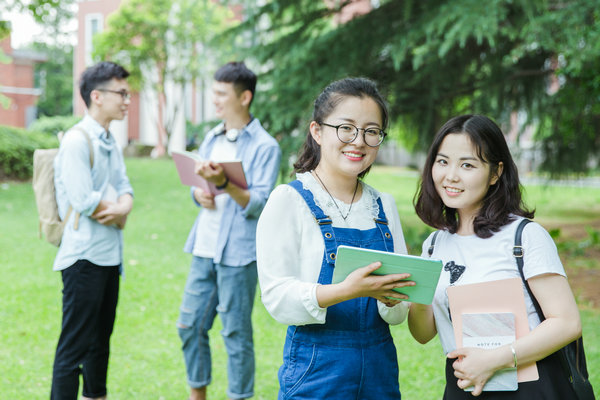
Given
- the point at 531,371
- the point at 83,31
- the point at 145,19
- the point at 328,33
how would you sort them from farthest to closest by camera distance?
the point at 83,31 → the point at 145,19 → the point at 328,33 → the point at 531,371

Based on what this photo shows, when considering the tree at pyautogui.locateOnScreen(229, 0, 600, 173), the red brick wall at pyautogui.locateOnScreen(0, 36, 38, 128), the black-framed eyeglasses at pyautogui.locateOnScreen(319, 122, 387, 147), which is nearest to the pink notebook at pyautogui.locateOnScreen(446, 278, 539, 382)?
the black-framed eyeglasses at pyautogui.locateOnScreen(319, 122, 387, 147)

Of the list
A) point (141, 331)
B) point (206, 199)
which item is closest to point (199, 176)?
point (206, 199)

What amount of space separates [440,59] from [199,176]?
→ 4835 mm

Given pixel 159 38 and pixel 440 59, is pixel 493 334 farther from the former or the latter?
pixel 159 38

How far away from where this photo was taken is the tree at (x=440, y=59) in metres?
5.81

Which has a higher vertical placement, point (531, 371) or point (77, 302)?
point (531, 371)

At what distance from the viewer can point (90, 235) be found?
10.7 ft

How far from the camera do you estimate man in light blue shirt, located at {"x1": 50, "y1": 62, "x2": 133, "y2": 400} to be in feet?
10.5

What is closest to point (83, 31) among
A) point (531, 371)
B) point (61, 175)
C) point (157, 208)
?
point (157, 208)

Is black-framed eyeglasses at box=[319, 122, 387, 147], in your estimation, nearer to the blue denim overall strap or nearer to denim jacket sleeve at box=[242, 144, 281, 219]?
the blue denim overall strap

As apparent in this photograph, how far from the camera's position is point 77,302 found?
10.5ft

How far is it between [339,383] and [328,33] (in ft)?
19.4

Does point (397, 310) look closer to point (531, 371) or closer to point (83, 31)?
point (531, 371)

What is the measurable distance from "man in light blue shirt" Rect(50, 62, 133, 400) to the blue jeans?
45 cm
